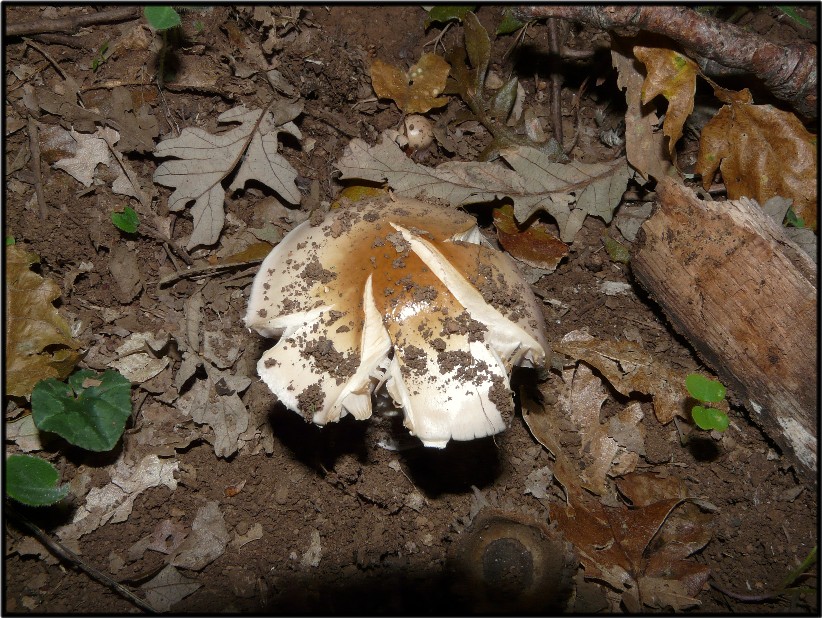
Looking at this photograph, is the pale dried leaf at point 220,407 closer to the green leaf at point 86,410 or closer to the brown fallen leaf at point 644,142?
the green leaf at point 86,410

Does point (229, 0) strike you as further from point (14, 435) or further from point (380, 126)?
point (14, 435)

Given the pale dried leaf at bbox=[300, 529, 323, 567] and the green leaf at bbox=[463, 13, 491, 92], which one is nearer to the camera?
the pale dried leaf at bbox=[300, 529, 323, 567]

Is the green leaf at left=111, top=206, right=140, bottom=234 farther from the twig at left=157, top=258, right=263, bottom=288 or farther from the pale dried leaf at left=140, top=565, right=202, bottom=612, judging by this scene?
the pale dried leaf at left=140, top=565, right=202, bottom=612

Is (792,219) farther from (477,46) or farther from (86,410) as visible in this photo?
(86,410)

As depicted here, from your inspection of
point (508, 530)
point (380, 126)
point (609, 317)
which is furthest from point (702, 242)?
point (380, 126)

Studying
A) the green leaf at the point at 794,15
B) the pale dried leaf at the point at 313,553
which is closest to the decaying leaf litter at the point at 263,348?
the pale dried leaf at the point at 313,553

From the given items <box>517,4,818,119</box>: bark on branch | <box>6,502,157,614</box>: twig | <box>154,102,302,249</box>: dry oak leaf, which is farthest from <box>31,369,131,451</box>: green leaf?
<box>517,4,818,119</box>: bark on branch
